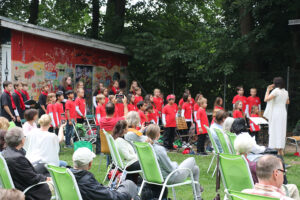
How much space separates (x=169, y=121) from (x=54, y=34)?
6062 millimetres

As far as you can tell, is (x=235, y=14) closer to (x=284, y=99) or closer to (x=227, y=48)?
(x=227, y=48)

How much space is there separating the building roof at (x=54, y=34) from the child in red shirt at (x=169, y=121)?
18.5ft

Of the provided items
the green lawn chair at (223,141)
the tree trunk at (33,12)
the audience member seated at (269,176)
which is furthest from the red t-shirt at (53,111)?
the tree trunk at (33,12)

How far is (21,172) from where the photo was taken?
5148 millimetres

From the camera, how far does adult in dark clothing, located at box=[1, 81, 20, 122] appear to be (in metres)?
11.8

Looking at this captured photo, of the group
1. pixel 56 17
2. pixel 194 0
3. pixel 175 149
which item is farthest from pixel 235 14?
pixel 56 17

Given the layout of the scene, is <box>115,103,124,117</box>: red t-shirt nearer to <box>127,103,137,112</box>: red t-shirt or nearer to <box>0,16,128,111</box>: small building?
<box>127,103,137,112</box>: red t-shirt

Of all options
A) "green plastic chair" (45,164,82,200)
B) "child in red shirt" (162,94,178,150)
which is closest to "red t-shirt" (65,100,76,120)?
"child in red shirt" (162,94,178,150)

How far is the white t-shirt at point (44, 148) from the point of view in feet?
21.7

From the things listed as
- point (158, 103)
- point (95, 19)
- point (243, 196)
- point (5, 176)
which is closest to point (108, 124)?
point (5, 176)

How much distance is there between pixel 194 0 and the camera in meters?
24.0

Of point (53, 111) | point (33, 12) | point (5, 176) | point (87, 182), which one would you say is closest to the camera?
point (87, 182)

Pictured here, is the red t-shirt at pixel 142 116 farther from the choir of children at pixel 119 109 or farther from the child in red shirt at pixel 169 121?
the child in red shirt at pixel 169 121

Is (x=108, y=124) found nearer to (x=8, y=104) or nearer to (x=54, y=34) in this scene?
(x=8, y=104)
